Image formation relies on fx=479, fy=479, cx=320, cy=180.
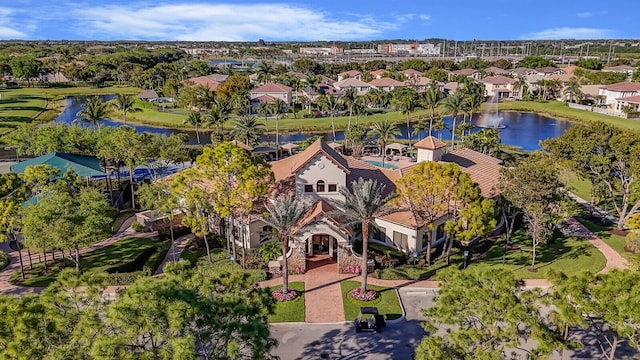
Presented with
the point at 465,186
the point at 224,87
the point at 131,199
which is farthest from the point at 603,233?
the point at 224,87

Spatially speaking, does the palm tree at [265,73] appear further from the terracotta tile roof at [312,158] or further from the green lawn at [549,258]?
the green lawn at [549,258]

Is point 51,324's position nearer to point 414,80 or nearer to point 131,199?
point 131,199

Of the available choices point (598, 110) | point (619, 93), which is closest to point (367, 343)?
point (598, 110)

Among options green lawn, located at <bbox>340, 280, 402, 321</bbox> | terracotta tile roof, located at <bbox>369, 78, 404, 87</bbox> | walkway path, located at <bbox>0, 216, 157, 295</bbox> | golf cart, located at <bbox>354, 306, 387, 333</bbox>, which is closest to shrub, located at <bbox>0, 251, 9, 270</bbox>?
walkway path, located at <bbox>0, 216, 157, 295</bbox>

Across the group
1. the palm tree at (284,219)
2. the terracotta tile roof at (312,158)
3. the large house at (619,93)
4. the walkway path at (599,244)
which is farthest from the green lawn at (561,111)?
the palm tree at (284,219)

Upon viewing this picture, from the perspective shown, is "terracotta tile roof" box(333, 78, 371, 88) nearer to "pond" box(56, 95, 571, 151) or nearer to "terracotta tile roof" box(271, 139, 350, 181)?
"pond" box(56, 95, 571, 151)
